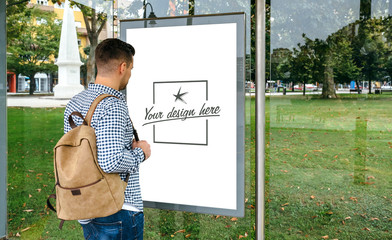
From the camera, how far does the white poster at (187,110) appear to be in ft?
8.47

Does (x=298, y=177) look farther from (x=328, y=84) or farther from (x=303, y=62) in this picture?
(x=303, y=62)

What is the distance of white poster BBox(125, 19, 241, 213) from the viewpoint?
2.58 metres

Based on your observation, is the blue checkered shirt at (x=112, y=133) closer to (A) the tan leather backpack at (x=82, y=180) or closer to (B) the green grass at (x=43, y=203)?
(A) the tan leather backpack at (x=82, y=180)

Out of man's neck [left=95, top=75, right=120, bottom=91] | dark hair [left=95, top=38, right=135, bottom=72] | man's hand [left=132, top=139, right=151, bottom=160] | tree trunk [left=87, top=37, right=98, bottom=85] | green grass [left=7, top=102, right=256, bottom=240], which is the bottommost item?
green grass [left=7, top=102, right=256, bottom=240]

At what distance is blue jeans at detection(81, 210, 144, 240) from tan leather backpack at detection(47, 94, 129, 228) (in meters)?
0.12

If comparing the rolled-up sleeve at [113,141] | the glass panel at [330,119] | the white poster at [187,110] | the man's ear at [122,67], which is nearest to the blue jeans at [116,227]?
the rolled-up sleeve at [113,141]

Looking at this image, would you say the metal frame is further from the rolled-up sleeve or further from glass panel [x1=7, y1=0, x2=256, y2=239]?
the rolled-up sleeve

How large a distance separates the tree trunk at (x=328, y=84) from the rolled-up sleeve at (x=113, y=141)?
276 cm

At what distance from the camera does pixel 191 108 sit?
269 cm

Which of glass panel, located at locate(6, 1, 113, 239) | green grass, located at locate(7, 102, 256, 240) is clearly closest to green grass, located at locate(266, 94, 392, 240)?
green grass, located at locate(7, 102, 256, 240)

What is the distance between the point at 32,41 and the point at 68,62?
0.64 meters

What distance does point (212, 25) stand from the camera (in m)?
2.61

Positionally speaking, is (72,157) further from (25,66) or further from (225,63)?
(25,66)

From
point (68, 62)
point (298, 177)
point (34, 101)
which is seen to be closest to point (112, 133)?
point (68, 62)
